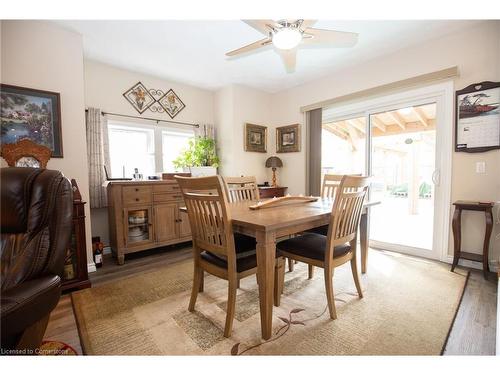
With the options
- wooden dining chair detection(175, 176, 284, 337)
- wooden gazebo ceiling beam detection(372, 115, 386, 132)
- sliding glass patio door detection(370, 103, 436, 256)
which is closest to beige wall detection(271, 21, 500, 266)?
sliding glass patio door detection(370, 103, 436, 256)

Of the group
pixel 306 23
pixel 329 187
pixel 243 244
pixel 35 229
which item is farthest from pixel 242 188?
pixel 35 229

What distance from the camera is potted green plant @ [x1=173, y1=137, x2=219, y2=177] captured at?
3621mm

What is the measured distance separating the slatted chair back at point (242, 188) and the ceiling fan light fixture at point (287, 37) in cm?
123

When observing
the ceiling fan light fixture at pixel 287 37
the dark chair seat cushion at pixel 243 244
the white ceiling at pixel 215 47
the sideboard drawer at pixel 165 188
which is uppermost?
the white ceiling at pixel 215 47

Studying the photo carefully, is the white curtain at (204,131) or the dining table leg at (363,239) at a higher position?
the white curtain at (204,131)

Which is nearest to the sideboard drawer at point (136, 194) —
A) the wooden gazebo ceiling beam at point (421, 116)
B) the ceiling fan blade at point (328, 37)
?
the ceiling fan blade at point (328, 37)

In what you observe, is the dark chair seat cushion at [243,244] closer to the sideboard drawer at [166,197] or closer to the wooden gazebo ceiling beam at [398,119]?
the sideboard drawer at [166,197]

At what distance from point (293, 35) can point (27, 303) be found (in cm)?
199

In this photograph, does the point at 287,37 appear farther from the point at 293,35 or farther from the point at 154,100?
the point at 154,100

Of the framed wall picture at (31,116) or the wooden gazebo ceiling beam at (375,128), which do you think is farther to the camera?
the wooden gazebo ceiling beam at (375,128)

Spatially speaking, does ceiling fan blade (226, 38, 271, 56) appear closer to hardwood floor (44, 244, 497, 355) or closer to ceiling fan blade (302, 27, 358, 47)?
ceiling fan blade (302, 27, 358, 47)

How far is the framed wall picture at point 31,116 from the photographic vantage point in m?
2.07

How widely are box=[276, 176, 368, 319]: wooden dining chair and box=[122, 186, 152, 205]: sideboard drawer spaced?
5.95ft

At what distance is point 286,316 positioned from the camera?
1654 millimetres
